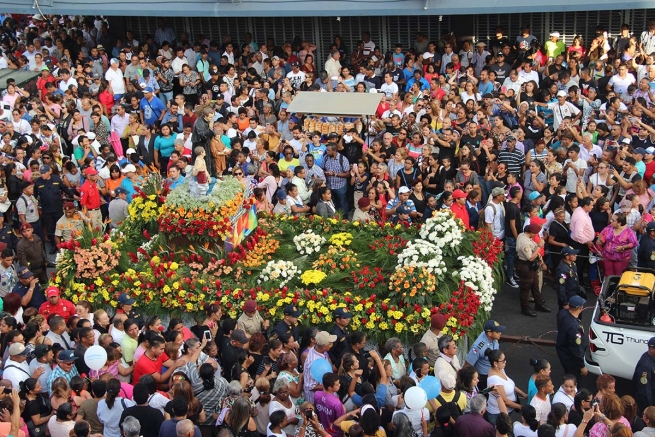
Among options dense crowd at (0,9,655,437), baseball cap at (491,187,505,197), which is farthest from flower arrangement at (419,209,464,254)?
baseball cap at (491,187,505,197)

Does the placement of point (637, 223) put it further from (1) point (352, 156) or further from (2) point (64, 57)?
(2) point (64, 57)

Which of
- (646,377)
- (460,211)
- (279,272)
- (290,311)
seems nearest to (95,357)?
(290,311)

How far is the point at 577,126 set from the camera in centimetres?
1720

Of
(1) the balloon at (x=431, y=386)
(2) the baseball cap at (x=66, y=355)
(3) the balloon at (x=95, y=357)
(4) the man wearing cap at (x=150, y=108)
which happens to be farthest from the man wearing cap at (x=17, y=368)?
(4) the man wearing cap at (x=150, y=108)

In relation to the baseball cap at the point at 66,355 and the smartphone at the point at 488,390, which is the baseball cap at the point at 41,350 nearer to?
the baseball cap at the point at 66,355

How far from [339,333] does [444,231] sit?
10.1 feet

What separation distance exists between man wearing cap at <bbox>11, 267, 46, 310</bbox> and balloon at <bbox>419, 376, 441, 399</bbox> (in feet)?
20.6

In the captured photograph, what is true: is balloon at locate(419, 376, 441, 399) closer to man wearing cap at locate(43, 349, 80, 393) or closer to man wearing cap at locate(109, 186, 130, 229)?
man wearing cap at locate(43, 349, 80, 393)

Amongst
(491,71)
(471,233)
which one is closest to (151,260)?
(471,233)

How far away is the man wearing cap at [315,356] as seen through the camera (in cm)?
1013

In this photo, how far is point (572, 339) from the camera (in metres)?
11.5

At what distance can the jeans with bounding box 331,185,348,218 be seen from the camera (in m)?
17.0

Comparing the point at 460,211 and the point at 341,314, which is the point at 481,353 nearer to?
the point at 341,314

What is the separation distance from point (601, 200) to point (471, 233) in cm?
227
